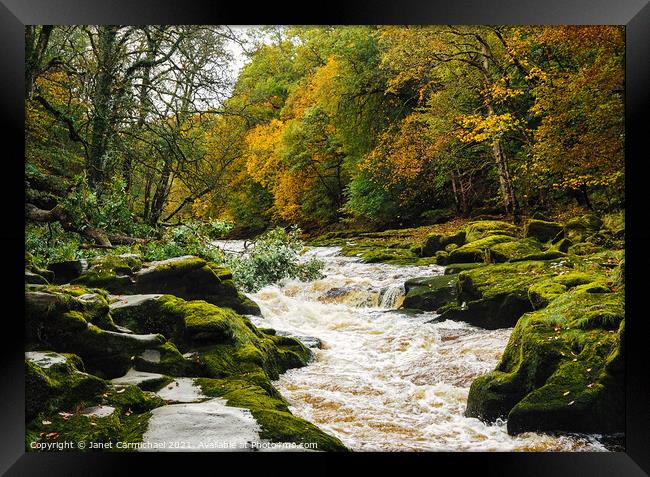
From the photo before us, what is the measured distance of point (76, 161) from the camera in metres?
4.77

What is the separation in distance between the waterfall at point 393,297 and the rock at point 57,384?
2.48 m

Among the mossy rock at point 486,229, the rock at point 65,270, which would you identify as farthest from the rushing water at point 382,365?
the rock at point 65,270

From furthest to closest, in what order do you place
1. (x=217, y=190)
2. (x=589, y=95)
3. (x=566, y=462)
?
(x=217, y=190) < (x=589, y=95) < (x=566, y=462)

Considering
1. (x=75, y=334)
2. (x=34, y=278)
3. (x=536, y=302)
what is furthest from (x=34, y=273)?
(x=536, y=302)

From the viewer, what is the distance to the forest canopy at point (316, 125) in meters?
4.64

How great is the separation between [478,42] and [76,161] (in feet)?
12.1

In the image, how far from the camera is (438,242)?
15.7 ft

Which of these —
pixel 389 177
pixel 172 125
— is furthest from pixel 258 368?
pixel 172 125

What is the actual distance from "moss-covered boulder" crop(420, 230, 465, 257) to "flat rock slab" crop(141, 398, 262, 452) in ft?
6.83

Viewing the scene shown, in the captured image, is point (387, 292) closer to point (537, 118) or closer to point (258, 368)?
point (258, 368)

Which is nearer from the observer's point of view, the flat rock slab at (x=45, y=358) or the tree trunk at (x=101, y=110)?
the flat rock slab at (x=45, y=358)

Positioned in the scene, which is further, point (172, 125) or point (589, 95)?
point (172, 125)

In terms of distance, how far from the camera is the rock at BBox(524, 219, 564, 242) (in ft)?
15.4

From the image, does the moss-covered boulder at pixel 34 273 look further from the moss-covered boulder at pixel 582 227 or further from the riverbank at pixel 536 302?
the moss-covered boulder at pixel 582 227
